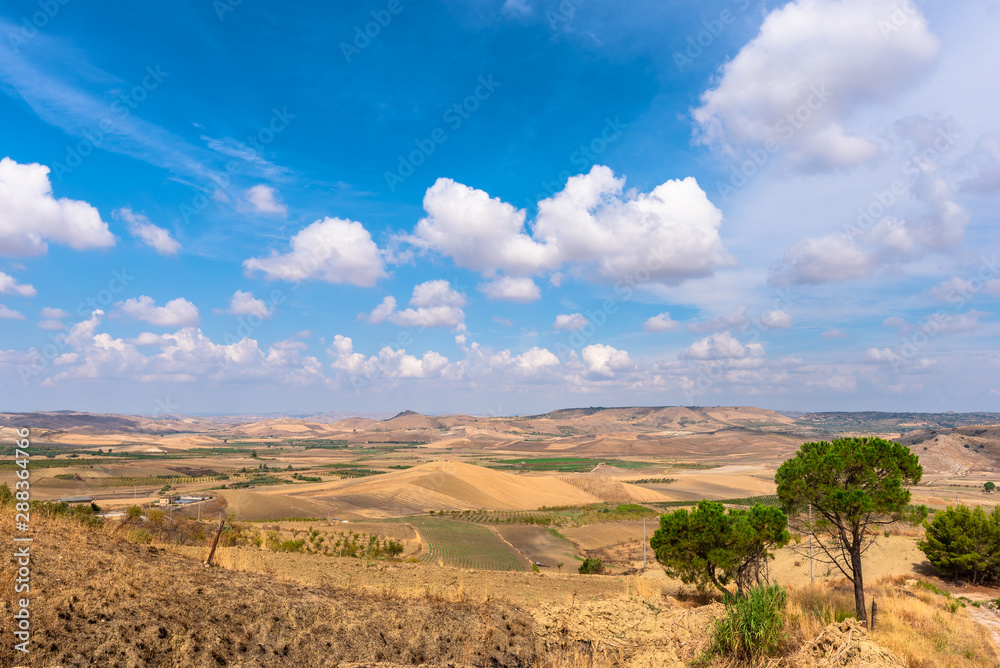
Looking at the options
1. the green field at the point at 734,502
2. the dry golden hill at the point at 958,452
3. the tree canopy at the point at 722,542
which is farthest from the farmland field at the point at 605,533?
the dry golden hill at the point at 958,452

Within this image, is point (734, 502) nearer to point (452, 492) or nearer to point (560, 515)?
point (560, 515)

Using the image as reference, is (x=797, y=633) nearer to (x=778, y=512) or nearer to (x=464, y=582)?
(x=778, y=512)

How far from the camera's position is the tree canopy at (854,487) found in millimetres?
13352

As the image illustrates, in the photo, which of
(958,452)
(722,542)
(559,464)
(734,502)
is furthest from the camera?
(559,464)

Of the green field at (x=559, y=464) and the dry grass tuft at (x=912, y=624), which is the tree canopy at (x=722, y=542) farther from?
the green field at (x=559, y=464)

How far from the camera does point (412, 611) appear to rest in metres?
9.61

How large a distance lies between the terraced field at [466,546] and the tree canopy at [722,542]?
1813 centimetres

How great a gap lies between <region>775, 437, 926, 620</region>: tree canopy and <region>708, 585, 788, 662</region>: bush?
5059 millimetres

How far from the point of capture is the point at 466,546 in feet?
147

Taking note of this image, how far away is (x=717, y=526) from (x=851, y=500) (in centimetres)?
527

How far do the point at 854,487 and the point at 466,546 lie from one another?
36.1 m

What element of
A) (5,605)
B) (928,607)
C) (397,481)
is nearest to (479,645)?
(5,605)

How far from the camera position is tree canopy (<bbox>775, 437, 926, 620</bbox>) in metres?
13.4

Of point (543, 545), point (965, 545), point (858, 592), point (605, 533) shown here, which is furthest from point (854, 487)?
point (605, 533)
